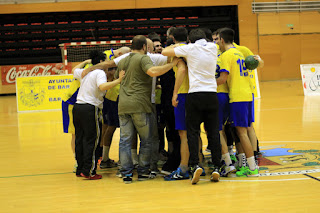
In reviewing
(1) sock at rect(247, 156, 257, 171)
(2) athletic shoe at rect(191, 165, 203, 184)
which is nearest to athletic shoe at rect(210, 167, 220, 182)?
(2) athletic shoe at rect(191, 165, 203, 184)

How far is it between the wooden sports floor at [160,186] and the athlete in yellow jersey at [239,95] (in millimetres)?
363

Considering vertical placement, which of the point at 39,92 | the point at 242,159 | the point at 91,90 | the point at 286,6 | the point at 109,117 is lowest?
the point at 242,159

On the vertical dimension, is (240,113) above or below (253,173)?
above

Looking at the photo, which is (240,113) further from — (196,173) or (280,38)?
(280,38)

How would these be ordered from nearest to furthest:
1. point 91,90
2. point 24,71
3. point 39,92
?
point 91,90
point 39,92
point 24,71

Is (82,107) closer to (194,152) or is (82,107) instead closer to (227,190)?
(194,152)

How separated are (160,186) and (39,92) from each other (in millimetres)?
10081

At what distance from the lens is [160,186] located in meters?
5.56

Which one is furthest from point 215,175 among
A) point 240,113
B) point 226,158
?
point 240,113

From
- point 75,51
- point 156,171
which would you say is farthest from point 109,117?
point 75,51

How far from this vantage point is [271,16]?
22.7 m

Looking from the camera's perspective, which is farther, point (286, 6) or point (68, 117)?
point (286, 6)

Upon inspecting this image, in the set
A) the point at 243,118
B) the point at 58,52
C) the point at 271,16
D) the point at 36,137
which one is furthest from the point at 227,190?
the point at 271,16

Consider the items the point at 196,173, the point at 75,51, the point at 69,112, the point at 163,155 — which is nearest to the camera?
the point at 196,173
